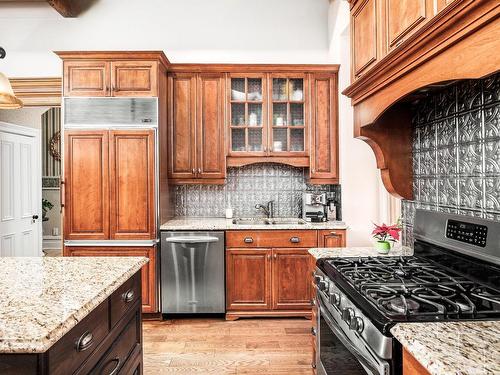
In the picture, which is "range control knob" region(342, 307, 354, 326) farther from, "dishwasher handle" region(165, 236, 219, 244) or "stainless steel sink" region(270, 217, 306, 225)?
"stainless steel sink" region(270, 217, 306, 225)

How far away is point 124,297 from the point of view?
1.70 metres

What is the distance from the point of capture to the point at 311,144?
153 inches

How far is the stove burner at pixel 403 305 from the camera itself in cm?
118

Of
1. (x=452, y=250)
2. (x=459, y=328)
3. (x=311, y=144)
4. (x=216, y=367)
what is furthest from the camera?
(x=311, y=144)

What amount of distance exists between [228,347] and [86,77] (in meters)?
2.69

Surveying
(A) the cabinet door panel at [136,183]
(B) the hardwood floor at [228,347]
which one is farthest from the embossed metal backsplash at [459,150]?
(A) the cabinet door panel at [136,183]

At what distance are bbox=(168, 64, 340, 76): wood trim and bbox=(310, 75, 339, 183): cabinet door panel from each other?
0.09 m

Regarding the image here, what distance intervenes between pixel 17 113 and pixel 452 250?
17.2ft

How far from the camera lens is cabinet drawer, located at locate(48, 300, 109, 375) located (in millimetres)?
1078

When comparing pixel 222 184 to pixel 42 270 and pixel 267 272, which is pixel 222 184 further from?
pixel 42 270

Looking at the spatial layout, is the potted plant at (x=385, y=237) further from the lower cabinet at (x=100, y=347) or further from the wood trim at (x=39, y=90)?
the wood trim at (x=39, y=90)

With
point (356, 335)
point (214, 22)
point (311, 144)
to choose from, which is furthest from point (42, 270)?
point (214, 22)

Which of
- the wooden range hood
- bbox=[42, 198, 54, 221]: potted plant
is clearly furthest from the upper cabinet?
bbox=[42, 198, 54, 221]: potted plant

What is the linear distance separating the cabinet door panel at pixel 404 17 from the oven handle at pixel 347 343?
1.22 metres
